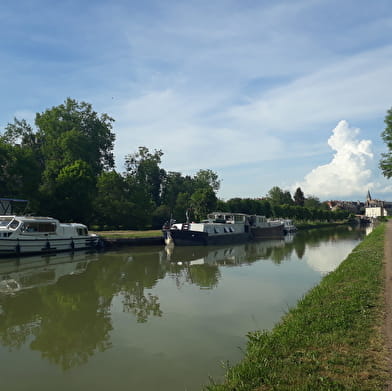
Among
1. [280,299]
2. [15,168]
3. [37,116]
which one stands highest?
[37,116]

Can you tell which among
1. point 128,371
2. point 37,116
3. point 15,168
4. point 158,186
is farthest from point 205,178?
point 128,371

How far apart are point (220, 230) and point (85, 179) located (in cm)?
2142

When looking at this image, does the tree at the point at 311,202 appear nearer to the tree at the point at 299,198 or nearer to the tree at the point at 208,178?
the tree at the point at 299,198

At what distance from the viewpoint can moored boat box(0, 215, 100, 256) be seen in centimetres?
3078

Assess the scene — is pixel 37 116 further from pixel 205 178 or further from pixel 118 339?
pixel 118 339

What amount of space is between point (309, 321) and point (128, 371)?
5.28 metres

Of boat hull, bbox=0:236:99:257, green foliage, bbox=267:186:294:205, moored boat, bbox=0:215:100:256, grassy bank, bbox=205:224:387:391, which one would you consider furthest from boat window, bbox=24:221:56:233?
green foliage, bbox=267:186:294:205

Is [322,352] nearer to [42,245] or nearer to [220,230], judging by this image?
[42,245]

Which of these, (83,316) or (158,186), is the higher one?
(158,186)

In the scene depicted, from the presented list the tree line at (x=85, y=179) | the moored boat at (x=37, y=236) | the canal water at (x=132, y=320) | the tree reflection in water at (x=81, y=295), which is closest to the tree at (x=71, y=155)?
the tree line at (x=85, y=179)

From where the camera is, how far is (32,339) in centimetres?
1113

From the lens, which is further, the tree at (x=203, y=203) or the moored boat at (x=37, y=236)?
the tree at (x=203, y=203)

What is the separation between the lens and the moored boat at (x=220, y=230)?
144ft

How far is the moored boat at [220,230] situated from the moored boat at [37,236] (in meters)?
11.0
